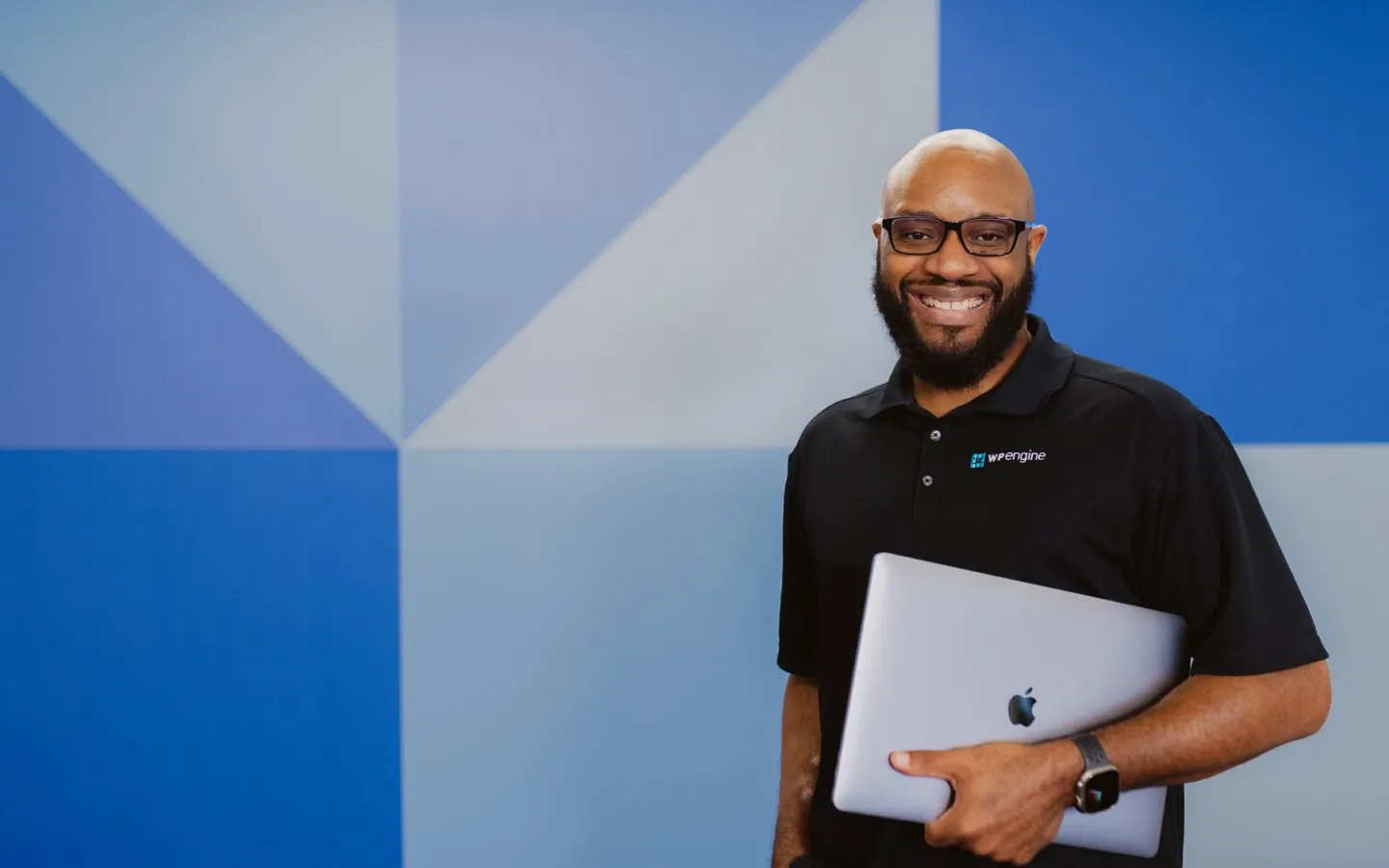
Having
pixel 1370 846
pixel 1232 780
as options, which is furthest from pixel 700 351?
pixel 1370 846

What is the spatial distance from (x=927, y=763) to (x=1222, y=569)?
1.55ft

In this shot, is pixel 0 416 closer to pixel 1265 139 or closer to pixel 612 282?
pixel 612 282

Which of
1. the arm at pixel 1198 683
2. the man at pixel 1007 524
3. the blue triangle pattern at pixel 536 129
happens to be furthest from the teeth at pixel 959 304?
the blue triangle pattern at pixel 536 129

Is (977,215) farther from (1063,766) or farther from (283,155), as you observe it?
(283,155)

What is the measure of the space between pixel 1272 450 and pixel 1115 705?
131 centimetres

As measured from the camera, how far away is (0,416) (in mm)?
2520

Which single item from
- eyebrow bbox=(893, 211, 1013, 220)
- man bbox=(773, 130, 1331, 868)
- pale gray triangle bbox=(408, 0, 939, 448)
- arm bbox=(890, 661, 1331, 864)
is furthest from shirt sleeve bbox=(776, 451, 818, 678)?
pale gray triangle bbox=(408, 0, 939, 448)

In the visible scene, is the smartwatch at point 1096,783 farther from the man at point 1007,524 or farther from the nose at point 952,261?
the nose at point 952,261

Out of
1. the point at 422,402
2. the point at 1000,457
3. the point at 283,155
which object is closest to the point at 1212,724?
the point at 1000,457

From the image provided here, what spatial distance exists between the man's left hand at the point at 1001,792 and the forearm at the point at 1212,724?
81 millimetres

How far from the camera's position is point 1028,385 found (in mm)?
1597

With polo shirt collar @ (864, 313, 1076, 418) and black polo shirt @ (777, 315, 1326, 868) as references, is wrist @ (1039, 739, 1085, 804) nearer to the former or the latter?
black polo shirt @ (777, 315, 1326, 868)

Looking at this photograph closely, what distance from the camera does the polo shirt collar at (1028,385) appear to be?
1.57 metres

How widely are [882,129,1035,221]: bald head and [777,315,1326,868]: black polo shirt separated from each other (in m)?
0.20
